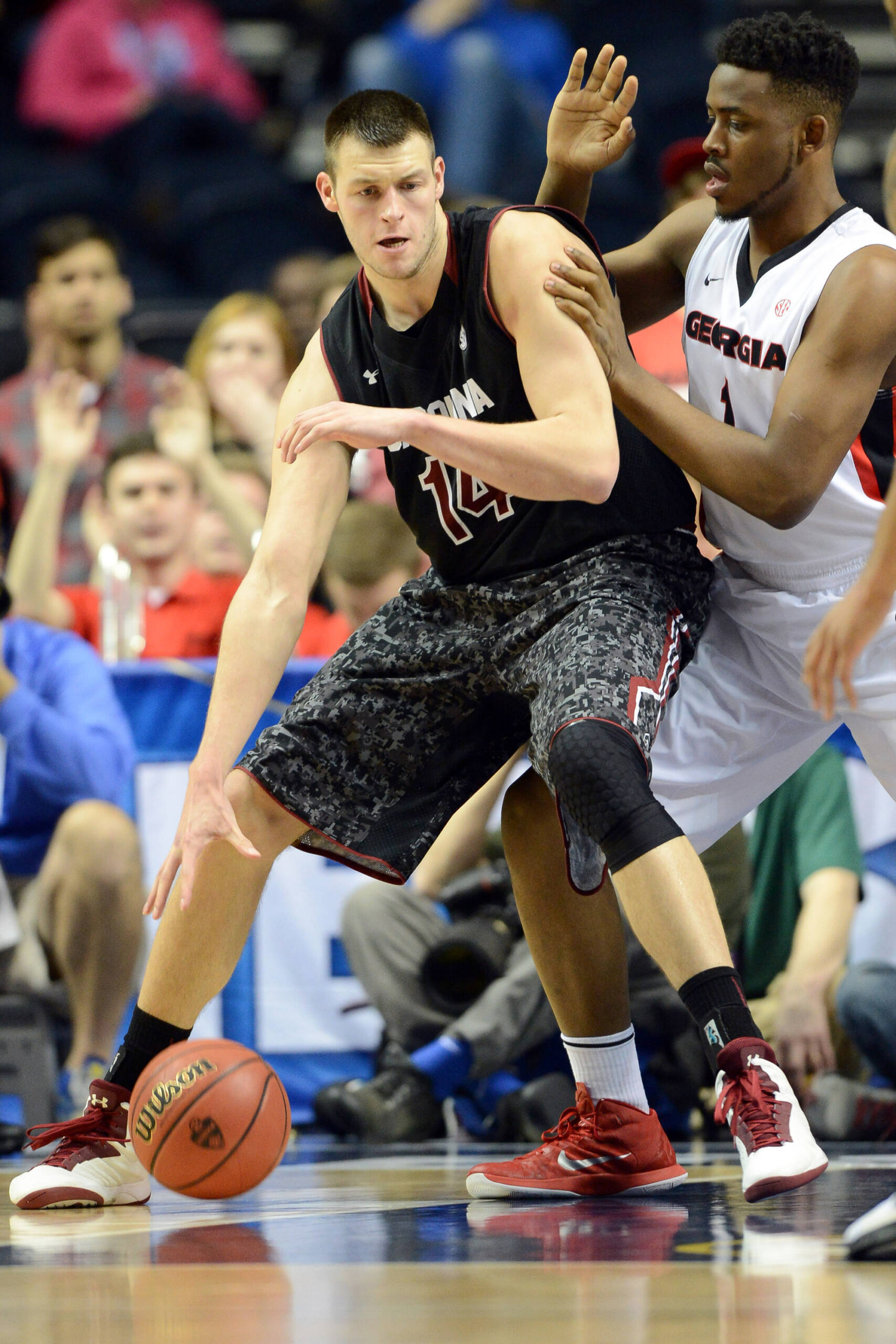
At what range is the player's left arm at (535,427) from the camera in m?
2.94

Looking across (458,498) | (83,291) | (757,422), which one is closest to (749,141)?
(757,422)

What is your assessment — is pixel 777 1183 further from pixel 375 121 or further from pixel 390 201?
pixel 375 121

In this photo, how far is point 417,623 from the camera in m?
3.50

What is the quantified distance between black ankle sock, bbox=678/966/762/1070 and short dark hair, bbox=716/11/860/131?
5.68ft

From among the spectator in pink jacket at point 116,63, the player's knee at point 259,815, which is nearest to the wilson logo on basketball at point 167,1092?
the player's knee at point 259,815

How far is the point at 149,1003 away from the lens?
11.3 ft

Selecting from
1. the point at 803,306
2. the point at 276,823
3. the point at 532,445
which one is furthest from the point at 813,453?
the point at 276,823

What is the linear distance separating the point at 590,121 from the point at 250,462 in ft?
11.8

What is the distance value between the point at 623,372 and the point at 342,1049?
9.09ft

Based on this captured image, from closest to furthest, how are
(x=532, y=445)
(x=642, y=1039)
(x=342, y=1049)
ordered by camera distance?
1. (x=532, y=445)
2. (x=642, y=1039)
3. (x=342, y=1049)

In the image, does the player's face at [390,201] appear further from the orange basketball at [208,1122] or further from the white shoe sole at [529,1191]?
the white shoe sole at [529,1191]

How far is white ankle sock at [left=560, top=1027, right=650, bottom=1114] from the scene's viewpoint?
348 centimetres

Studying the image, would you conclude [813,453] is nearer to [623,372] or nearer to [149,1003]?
[623,372]

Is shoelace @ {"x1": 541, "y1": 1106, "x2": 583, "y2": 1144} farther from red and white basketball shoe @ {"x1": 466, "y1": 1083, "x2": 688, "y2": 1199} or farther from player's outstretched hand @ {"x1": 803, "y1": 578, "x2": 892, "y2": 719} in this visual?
player's outstretched hand @ {"x1": 803, "y1": 578, "x2": 892, "y2": 719}
